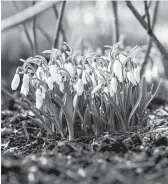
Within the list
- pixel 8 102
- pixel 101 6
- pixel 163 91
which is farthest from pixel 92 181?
pixel 101 6

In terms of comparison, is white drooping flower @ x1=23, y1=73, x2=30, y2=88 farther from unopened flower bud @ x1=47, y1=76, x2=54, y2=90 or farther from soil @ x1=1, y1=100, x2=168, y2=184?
soil @ x1=1, y1=100, x2=168, y2=184

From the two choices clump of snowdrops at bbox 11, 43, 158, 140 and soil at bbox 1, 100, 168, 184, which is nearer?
soil at bbox 1, 100, 168, 184

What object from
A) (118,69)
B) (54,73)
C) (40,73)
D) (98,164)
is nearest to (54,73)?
(54,73)

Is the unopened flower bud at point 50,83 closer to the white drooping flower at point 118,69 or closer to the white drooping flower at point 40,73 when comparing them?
the white drooping flower at point 40,73

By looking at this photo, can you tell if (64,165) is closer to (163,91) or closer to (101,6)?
(163,91)

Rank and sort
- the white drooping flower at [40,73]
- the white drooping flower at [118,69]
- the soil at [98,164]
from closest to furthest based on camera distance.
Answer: the soil at [98,164], the white drooping flower at [118,69], the white drooping flower at [40,73]

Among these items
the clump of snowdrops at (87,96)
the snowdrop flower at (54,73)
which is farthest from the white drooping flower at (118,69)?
the snowdrop flower at (54,73)

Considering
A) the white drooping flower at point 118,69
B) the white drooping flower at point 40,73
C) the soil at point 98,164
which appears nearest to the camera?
the soil at point 98,164

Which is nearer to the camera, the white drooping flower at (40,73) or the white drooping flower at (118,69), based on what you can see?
the white drooping flower at (118,69)

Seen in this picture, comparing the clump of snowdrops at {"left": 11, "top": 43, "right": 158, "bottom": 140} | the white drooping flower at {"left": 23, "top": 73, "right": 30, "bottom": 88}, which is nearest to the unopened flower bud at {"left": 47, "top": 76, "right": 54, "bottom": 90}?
the clump of snowdrops at {"left": 11, "top": 43, "right": 158, "bottom": 140}
